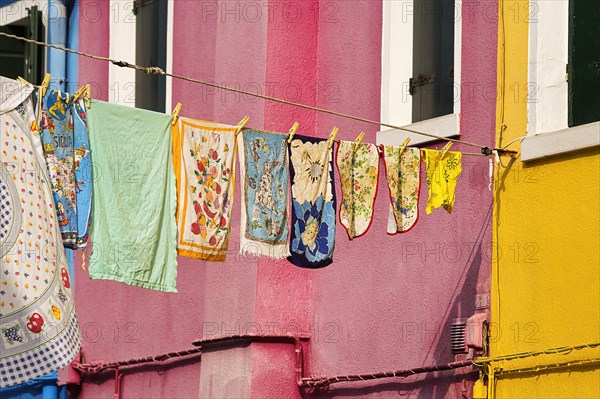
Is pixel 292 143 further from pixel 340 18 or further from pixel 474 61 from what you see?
pixel 340 18

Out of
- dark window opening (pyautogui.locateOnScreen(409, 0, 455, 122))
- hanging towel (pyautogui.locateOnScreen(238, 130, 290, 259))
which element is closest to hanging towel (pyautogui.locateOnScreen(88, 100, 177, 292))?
hanging towel (pyautogui.locateOnScreen(238, 130, 290, 259))

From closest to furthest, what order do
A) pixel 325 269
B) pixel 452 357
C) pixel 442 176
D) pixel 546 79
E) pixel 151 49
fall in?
pixel 442 176, pixel 546 79, pixel 452 357, pixel 325 269, pixel 151 49

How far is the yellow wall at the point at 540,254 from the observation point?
10.9 meters

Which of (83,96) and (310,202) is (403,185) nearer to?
(310,202)

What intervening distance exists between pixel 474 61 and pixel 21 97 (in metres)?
3.34

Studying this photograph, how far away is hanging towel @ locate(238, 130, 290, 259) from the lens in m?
10.8

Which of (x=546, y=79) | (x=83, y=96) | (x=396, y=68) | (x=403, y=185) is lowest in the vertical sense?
(x=403, y=185)

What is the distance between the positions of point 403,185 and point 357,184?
302mm

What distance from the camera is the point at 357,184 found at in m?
11.1

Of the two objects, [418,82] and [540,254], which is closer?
[540,254]

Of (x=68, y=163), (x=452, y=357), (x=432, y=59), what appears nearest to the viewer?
(x=68, y=163)

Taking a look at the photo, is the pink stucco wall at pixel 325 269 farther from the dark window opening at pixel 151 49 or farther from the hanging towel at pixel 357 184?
the hanging towel at pixel 357 184

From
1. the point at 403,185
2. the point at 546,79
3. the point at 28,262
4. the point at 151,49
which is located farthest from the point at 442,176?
the point at 151,49

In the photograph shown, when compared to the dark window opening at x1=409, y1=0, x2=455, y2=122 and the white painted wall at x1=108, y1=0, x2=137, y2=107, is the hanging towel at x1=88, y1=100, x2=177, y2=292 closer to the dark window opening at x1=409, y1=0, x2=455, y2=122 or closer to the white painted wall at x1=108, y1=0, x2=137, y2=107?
the dark window opening at x1=409, y1=0, x2=455, y2=122
